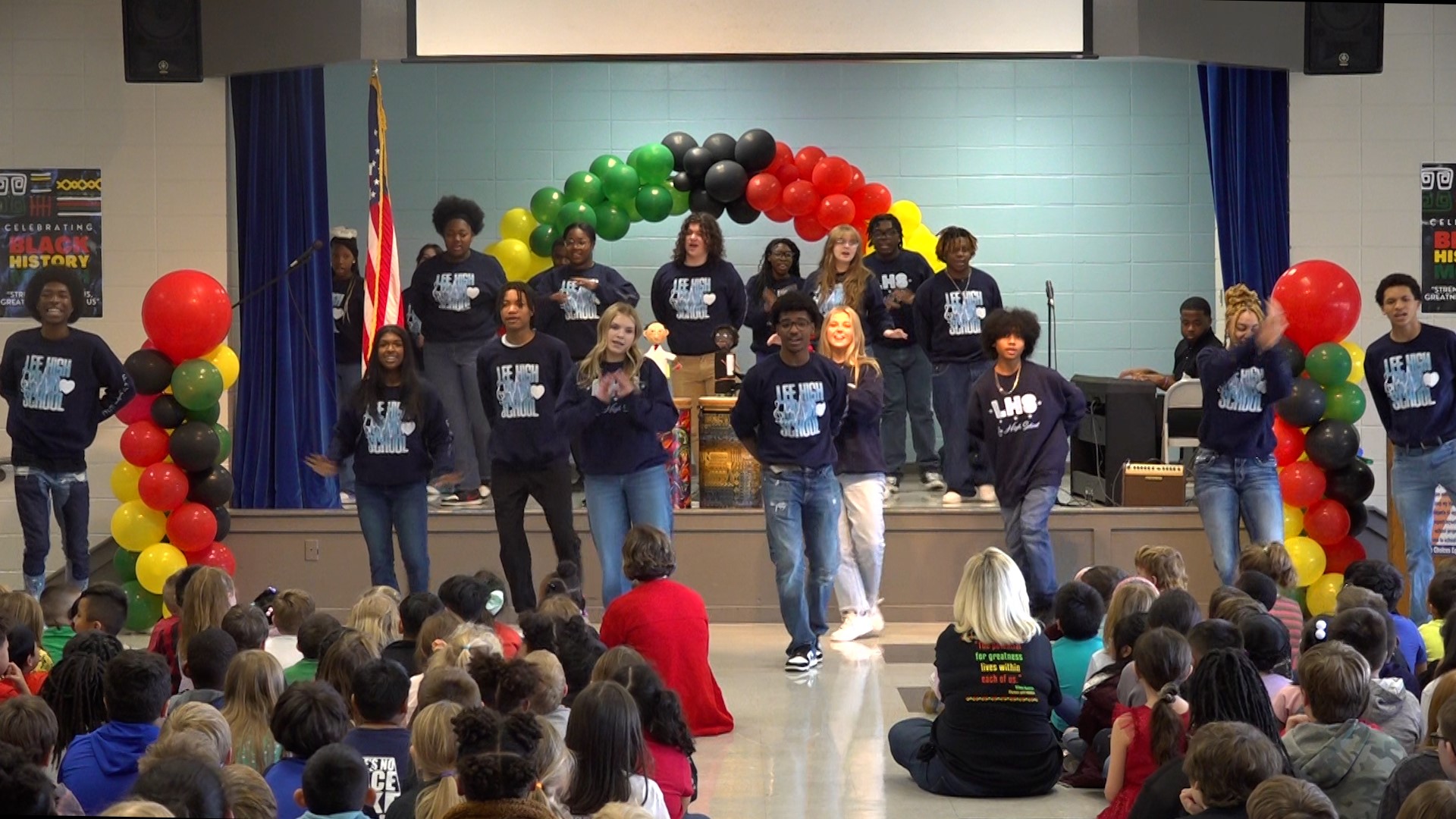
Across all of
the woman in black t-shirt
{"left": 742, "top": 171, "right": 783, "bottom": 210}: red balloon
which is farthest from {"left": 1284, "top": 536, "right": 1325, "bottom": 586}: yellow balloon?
{"left": 742, "top": 171, "right": 783, "bottom": 210}: red balloon

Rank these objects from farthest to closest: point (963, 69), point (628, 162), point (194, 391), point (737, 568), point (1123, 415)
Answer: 1. point (963, 69)
2. point (628, 162)
3. point (1123, 415)
4. point (737, 568)
5. point (194, 391)

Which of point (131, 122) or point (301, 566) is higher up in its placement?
point (131, 122)

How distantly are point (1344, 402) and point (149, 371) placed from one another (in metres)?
5.37

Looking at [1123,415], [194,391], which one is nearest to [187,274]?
[194,391]

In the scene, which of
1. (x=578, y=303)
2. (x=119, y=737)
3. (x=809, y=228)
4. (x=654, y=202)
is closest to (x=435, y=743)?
(x=119, y=737)

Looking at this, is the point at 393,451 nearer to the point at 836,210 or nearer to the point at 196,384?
the point at 196,384

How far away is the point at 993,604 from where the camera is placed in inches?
201

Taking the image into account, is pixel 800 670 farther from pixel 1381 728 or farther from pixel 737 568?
pixel 1381 728

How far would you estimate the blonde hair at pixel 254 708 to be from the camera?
4.15 metres

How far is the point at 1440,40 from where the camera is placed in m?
9.04

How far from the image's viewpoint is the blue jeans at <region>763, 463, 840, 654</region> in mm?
7199

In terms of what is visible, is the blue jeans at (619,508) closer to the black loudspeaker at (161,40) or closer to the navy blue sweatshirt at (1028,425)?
the navy blue sweatshirt at (1028,425)

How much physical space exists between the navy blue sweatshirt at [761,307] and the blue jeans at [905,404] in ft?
2.03

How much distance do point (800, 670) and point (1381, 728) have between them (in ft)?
10.2
